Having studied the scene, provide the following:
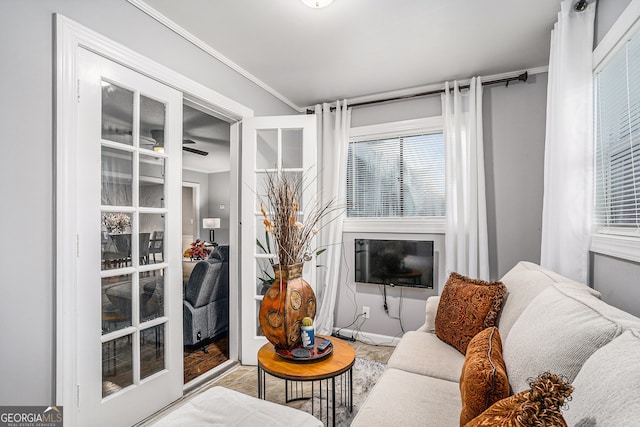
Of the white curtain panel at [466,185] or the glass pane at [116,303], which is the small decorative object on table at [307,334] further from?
the white curtain panel at [466,185]

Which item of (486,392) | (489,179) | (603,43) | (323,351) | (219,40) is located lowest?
(323,351)

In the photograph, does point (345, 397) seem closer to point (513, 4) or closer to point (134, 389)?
point (134, 389)

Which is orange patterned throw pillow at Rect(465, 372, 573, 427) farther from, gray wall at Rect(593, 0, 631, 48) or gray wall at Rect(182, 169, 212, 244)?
gray wall at Rect(182, 169, 212, 244)

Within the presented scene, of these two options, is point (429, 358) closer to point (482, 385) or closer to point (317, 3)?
point (482, 385)

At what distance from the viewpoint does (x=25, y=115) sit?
1.49 metres

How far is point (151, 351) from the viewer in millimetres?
Answer: 2098

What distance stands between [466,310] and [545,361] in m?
0.89

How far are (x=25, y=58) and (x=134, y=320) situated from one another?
1.50m

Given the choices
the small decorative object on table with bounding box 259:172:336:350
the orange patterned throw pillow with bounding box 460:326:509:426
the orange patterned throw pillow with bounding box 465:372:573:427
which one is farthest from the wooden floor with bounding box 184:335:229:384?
the orange patterned throw pillow with bounding box 465:372:573:427

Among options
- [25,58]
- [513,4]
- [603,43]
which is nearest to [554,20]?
[513,4]

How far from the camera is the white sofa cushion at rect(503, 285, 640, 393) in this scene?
2.82 ft

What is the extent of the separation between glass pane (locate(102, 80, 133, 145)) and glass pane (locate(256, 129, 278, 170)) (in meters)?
1.17

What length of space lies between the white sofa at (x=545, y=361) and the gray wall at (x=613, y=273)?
0.86 ft

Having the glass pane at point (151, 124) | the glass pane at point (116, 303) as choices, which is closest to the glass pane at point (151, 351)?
the glass pane at point (116, 303)
